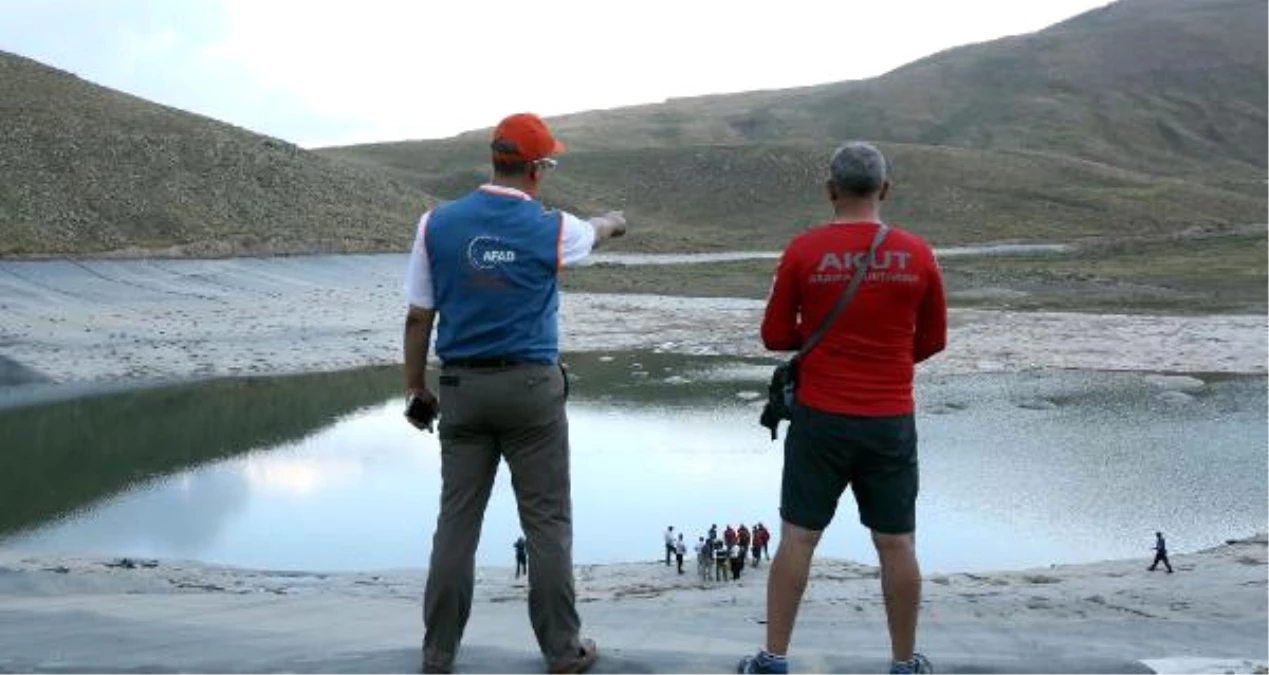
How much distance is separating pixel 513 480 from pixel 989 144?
15212cm

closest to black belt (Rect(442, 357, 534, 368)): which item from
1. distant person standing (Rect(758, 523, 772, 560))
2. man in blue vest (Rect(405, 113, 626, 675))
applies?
man in blue vest (Rect(405, 113, 626, 675))

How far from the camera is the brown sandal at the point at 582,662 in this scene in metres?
5.32

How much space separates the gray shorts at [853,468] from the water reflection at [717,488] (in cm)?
1232

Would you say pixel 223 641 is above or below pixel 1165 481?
above

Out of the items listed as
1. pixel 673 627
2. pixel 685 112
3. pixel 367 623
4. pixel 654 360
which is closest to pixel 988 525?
pixel 673 627

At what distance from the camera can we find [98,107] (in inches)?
2820

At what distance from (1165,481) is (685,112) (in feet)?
529

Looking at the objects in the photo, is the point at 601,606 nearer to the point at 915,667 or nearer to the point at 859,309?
the point at 915,667

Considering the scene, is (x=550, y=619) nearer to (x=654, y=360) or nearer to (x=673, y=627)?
(x=673, y=627)

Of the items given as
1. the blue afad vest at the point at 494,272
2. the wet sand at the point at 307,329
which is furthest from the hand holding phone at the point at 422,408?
the wet sand at the point at 307,329

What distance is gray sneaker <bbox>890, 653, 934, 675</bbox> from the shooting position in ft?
16.9

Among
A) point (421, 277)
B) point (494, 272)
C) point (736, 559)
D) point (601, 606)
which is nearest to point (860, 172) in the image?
point (494, 272)

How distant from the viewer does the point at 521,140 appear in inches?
206

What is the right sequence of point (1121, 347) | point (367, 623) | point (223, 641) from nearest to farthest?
Answer: point (223, 641) → point (367, 623) → point (1121, 347)
